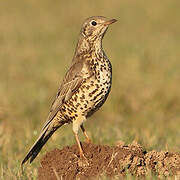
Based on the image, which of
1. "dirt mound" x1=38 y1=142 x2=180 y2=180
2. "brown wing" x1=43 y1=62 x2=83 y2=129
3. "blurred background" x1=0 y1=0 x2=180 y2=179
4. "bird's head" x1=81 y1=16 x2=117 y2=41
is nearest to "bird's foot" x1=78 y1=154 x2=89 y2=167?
"dirt mound" x1=38 y1=142 x2=180 y2=180

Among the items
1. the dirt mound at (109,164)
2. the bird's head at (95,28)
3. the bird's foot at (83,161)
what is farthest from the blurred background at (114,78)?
the bird's head at (95,28)

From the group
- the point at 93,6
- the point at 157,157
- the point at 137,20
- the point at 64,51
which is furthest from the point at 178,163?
the point at 93,6

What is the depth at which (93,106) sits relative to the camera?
6055 millimetres

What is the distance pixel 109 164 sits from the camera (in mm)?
5484

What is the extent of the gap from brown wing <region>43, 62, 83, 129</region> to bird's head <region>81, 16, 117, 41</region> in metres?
0.45

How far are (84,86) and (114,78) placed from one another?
5.64m

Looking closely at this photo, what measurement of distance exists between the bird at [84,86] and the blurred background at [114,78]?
65cm

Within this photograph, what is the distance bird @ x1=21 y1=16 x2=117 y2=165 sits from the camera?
600 cm

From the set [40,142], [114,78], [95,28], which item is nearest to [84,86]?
[95,28]

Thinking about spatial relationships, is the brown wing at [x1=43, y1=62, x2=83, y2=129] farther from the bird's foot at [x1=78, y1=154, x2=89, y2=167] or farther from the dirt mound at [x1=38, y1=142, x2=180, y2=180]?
the bird's foot at [x1=78, y1=154, x2=89, y2=167]

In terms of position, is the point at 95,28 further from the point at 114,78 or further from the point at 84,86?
the point at 114,78

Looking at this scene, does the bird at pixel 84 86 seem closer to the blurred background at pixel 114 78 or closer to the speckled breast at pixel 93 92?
the speckled breast at pixel 93 92

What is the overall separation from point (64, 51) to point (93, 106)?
32.0 ft

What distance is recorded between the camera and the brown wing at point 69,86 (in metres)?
6.14
